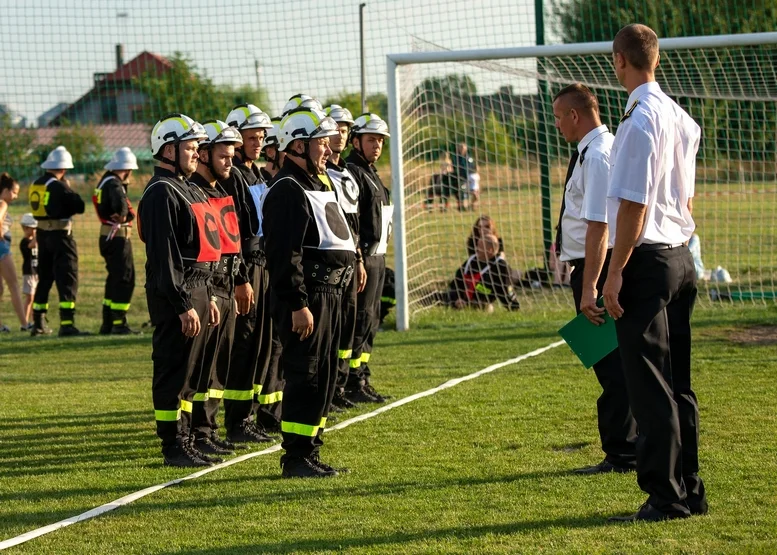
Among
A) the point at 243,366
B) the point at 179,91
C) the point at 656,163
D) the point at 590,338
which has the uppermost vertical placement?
the point at 179,91

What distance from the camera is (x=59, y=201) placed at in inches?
562

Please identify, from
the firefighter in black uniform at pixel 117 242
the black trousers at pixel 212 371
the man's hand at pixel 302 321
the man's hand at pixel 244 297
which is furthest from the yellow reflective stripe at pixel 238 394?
the firefighter in black uniform at pixel 117 242

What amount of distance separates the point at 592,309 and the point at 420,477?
5.31 feet

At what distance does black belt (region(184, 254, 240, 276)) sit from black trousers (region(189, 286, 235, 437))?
0.13 m

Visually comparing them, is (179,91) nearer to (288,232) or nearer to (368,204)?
(368,204)

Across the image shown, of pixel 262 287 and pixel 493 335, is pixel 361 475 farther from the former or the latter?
Answer: pixel 493 335

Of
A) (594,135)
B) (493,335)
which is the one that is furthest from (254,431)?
(493,335)

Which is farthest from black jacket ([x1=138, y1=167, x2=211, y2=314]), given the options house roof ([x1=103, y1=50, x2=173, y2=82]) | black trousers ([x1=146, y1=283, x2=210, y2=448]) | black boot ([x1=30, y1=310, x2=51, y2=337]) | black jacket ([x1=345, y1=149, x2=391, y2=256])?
house roof ([x1=103, y1=50, x2=173, y2=82])

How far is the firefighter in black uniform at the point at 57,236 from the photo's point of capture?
14.3m

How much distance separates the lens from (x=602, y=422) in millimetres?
6488

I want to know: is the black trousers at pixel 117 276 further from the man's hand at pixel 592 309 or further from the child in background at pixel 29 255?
the man's hand at pixel 592 309

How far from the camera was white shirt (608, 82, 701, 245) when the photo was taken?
199 inches

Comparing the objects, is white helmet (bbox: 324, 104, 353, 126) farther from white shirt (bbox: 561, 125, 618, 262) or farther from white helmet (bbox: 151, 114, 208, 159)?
white shirt (bbox: 561, 125, 618, 262)

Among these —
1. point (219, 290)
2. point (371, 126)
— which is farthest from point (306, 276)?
point (371, 126)
